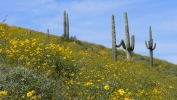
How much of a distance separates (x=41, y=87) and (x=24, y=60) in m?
2.62

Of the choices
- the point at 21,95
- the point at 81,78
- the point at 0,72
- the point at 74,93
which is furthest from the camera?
the point at 81,78

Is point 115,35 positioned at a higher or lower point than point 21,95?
higher

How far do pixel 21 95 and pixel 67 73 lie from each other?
11.6 ft

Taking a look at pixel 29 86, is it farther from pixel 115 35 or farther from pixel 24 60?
pixel 115 35

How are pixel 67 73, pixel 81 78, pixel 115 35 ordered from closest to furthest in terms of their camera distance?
pixel 81 78, pixel 67 73, pixel 115 35

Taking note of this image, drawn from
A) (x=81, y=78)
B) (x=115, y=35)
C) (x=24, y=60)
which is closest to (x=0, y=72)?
(x=24, y=60)

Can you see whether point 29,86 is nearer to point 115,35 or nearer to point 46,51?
point 46,51

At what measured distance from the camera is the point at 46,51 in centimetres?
962

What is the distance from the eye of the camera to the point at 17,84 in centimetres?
632

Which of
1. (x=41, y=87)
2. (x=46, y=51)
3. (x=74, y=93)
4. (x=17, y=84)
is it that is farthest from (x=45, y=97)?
(x=46, y=51)

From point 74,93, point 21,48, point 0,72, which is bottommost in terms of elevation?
point 74,93

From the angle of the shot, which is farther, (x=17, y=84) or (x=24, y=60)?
(x=24, y=60)

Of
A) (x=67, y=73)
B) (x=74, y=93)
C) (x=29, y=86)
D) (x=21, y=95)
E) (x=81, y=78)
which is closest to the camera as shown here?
(x=21, y=95)

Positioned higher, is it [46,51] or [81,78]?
[46,51]
